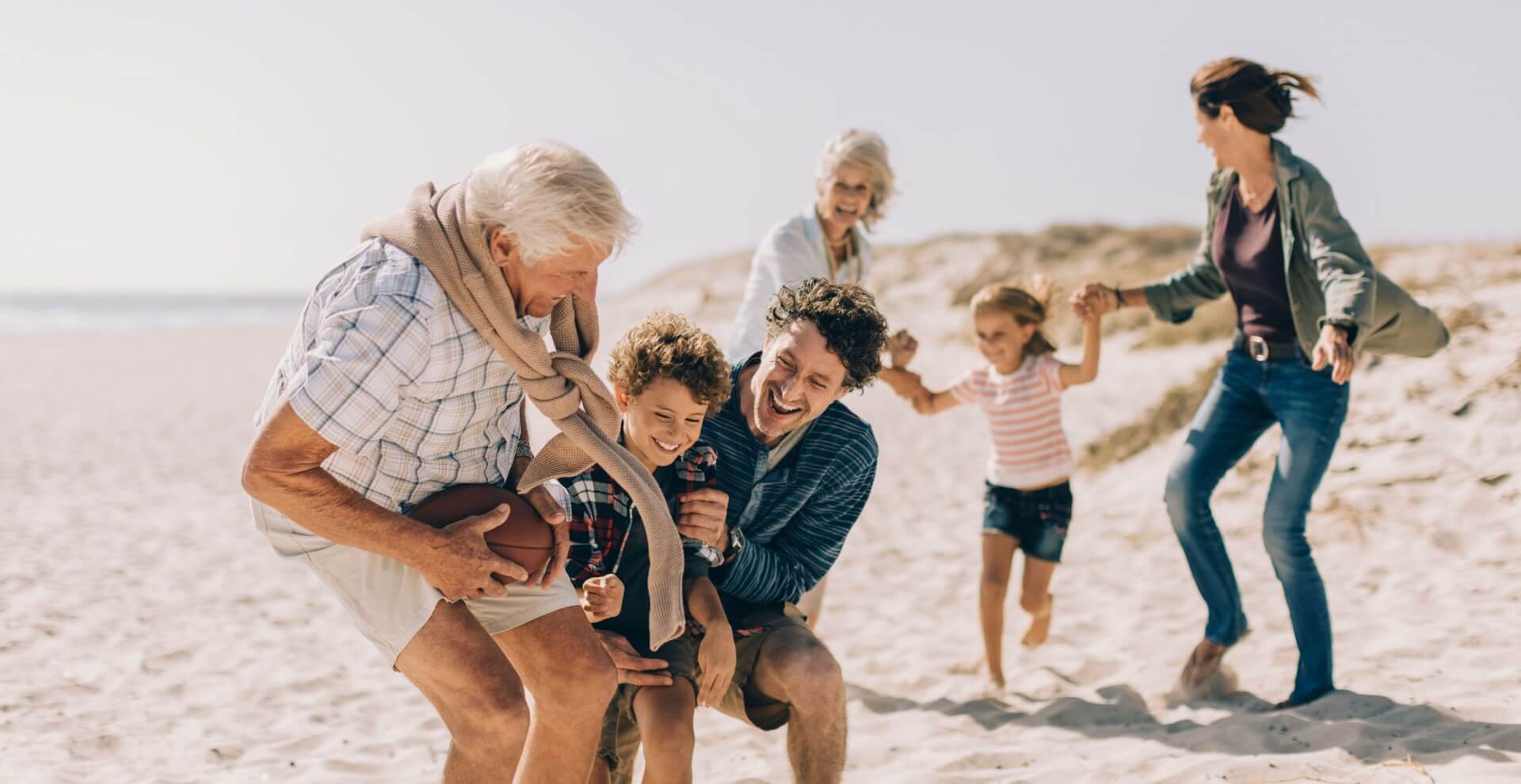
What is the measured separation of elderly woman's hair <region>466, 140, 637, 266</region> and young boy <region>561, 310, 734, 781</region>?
1.78 feet

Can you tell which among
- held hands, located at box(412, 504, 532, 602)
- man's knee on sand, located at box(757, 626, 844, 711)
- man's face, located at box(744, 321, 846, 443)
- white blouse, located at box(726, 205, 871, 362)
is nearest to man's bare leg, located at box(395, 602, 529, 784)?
held hands, located at box(412, 504, 532, 602)

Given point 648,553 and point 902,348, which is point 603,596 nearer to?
point 648,553

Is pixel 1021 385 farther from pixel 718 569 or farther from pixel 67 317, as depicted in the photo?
pixel 67 317

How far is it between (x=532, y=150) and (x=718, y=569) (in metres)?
1.37

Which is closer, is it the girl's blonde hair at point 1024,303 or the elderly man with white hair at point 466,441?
the elderly man with white hair at point 466,441

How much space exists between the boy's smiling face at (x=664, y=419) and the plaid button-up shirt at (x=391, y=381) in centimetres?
39

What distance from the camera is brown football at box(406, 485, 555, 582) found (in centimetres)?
283

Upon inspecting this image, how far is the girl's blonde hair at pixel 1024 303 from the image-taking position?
5281 millimetres

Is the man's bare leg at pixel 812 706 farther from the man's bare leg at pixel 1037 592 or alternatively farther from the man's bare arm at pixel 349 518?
the man's bare leg at pixel 1037 592

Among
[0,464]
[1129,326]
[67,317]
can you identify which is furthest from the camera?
[67,317]

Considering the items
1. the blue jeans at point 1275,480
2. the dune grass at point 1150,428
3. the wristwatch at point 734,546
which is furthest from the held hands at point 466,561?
the dune grass at point 1150,428

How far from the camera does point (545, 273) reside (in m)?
2.71

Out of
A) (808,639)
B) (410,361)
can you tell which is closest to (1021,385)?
(808,639)

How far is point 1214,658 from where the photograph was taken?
16.0 ft
